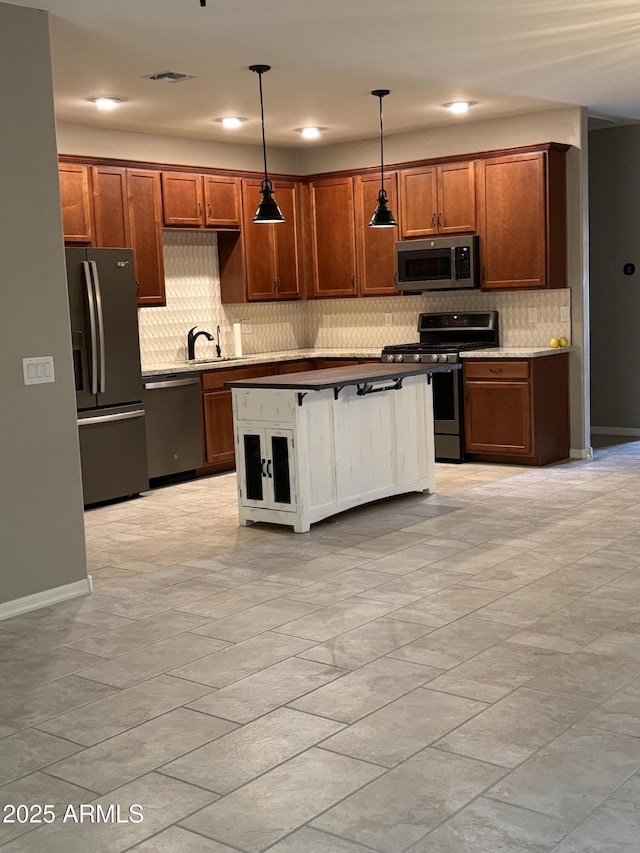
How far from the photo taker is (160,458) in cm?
733

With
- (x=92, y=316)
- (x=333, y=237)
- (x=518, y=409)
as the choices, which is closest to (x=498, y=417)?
(x=518, y=409)

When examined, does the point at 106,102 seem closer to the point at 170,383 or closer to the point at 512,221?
the point at 170,383

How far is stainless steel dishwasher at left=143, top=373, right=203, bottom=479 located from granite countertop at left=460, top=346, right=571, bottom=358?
2.13m

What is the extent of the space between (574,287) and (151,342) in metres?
3.39

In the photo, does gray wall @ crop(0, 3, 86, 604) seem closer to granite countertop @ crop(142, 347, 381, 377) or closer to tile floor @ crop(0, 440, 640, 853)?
tile floor @ crop(0, 440, 640, 853)

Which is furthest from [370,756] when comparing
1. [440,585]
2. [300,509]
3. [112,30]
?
[112,30]

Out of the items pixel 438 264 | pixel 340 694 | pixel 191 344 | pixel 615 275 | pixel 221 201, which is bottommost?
pixel 340 694

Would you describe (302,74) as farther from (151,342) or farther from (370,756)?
(370,756)

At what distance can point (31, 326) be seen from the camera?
439 centimetres

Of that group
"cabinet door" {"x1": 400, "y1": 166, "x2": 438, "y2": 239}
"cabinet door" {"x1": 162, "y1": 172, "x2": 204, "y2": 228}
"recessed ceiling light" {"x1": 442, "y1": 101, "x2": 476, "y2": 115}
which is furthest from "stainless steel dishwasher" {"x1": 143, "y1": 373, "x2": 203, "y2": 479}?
"recessed ceiling light" {"x1": 442, "y1": 101, "x2": 476, "y2": 115}

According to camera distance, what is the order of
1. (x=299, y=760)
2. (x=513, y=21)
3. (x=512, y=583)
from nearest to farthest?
(x=299, y=760) < (x=512, y=583) < (x=513, y=21)

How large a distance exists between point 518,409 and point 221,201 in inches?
118

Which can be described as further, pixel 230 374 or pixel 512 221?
pixel 230 374

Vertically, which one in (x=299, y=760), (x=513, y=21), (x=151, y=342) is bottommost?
(x=299, y=760)
